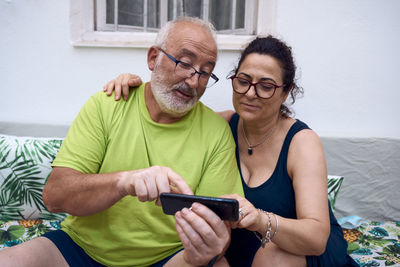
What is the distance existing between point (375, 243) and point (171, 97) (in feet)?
6.15

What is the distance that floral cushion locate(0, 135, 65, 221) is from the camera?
7.76 ft

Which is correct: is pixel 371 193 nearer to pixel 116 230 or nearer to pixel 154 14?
pixel 116 230

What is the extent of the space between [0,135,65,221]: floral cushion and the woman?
1052 mm

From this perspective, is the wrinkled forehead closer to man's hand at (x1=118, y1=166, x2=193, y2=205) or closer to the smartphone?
man's hand at (x1=118, y1=166, x2=193, y2=205)

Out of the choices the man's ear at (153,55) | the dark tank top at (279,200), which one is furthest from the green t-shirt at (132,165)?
the man's ear at (153,55)

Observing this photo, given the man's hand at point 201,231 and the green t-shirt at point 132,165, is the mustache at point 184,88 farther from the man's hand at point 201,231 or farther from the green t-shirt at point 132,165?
the man's hand at point 201,231

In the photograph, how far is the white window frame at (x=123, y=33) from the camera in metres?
2.71

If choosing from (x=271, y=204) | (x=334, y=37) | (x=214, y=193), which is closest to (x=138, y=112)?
(x=214, y=193)

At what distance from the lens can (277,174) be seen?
167cm

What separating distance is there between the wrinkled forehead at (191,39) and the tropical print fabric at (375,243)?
5.51ft

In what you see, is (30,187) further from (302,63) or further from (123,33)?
(302,63)

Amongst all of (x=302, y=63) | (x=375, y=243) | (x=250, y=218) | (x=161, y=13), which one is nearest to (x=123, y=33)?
(x=161, y=13)

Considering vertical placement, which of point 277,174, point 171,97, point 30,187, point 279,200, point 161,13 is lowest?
point 30,187

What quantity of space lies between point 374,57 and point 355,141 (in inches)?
30.4
